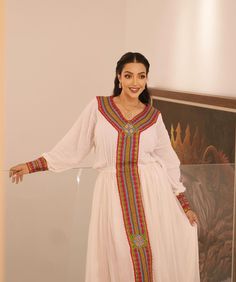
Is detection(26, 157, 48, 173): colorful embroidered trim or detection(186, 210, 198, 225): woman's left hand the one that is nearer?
detection(26, 157, 48, 173): colorful embroidered trim

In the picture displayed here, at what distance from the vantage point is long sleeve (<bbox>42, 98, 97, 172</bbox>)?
2.86 meters

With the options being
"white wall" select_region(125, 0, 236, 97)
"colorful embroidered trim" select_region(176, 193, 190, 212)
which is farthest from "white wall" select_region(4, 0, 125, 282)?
"colorful embroidered trim" select_region(176, 193, 190, 212)

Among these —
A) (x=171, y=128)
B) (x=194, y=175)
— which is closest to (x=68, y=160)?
(x=194, y=175)

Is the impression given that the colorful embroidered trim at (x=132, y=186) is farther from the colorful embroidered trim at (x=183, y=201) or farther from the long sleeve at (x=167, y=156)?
the colorful embroidered trim at (x=183, y=201)

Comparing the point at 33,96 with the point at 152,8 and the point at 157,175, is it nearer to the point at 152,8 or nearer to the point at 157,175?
the point at 152,8

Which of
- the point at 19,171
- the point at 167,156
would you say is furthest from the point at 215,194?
the point at 19,171

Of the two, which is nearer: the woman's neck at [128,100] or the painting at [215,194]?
the woman's neck at [128,100]

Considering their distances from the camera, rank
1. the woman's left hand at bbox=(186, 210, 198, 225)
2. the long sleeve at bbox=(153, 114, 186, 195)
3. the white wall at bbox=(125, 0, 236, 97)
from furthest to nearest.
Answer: the white wall at bbox=(125, 0, 236, 97)
the woman's left hand at bbox=(186, 210, 198, 225)
the long sleeve at bbox=(153, 114, 186, 195)

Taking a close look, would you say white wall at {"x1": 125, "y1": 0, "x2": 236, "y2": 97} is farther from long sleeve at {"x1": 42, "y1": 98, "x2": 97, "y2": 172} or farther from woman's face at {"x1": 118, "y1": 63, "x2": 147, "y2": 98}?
long sleeve at {"x1": 42, "y1": 98, "x2": 97, "y2": 172}

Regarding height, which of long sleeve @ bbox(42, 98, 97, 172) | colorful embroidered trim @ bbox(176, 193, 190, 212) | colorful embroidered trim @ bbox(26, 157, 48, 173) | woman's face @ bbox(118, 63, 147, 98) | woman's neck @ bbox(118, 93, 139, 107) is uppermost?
woman's face @ bbox(118, 63, 147, 98)

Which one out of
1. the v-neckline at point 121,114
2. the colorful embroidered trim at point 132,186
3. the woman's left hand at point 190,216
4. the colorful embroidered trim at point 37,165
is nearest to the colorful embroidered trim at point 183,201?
the woman's left hand at point 190,216

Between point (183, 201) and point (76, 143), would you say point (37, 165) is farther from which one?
point (183, 201)

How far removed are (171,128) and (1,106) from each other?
176 centimetres

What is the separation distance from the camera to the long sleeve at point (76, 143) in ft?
9.39
